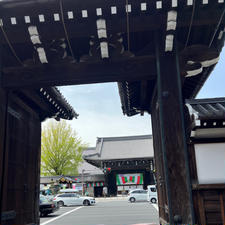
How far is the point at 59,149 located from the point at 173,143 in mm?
28802

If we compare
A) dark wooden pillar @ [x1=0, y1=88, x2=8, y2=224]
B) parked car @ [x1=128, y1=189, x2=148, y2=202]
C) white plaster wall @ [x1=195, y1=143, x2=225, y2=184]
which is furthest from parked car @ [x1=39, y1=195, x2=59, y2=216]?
white plaster wall @ [x1=195, y1=143, x2=225, y2=184]

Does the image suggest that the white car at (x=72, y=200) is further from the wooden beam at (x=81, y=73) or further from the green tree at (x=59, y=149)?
the wooden beam at (x=81, y=73)

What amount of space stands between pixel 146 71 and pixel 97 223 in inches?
389

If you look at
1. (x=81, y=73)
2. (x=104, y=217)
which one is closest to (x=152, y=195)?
(x=104, y=217)

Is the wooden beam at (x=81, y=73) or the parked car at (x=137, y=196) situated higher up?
the wooden beam at (x=81, y=73)

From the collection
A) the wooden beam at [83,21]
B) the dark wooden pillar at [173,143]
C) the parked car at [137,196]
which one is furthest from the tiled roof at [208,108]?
the parked car at [137,196]

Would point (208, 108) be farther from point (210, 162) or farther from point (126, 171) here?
point (126, 171)

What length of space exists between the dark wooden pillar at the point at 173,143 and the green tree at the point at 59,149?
93.9 feet

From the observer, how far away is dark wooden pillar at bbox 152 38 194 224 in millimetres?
4488

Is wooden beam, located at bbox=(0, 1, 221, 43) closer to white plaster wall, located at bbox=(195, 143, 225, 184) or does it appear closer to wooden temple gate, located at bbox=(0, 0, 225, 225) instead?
wooden temple gate, located at bbox=(0, 0, 225, 225)

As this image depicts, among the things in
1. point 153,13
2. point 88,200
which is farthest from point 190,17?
point 88,200

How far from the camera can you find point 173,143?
4730 millimetres

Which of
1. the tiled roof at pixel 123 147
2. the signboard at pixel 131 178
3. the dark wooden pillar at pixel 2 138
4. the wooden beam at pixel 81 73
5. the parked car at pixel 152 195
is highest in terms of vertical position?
the tiled roof at pixel 123 147

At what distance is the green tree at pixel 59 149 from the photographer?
106ft
